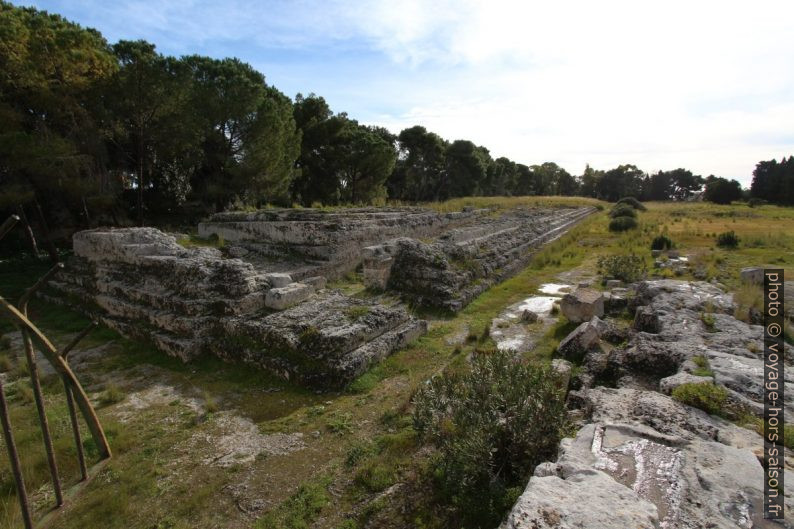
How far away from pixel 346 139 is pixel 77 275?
899 inches

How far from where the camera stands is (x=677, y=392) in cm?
404

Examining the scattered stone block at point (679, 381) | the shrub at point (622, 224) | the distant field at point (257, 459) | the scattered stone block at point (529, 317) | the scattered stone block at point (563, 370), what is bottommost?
the distant field at point (257, 459)

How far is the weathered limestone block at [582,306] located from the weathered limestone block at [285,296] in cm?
539

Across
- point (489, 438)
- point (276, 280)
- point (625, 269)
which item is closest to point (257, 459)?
point (489, 438)

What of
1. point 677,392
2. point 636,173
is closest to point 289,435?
point 677,392

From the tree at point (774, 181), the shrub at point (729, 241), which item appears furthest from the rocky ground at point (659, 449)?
the tree at point (774, 181)

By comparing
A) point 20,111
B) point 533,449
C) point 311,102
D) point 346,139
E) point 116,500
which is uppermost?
point 311,102

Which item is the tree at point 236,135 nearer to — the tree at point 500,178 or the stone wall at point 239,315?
the stone wall at point 239,315

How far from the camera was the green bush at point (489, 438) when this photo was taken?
3.35 metres

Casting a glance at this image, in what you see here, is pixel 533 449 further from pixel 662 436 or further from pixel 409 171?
pixel 409 171

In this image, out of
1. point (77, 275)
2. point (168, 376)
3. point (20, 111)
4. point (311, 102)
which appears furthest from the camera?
point (311, 102)

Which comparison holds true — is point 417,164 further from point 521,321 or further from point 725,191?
point 521,321

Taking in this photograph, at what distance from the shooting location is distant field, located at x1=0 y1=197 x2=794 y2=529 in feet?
11.9

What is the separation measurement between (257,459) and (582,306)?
6666 millimetres
